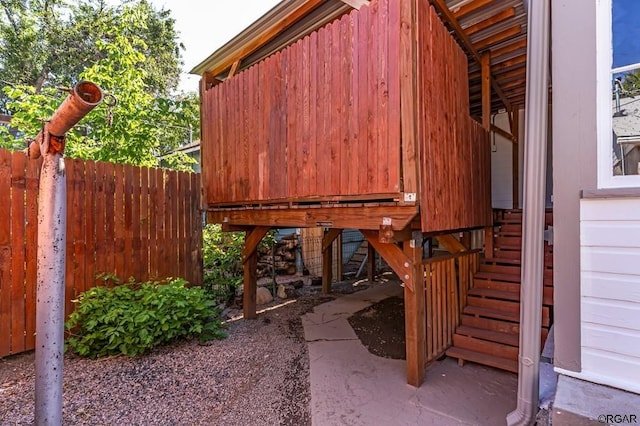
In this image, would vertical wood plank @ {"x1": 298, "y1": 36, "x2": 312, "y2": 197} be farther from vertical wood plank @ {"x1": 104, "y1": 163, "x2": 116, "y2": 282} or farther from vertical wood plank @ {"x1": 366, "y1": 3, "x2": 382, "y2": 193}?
vertical wood plank @ {"x1": 104, "y1": 163, "x2": 116, "y2": 282}

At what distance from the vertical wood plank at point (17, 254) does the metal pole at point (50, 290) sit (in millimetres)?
2012

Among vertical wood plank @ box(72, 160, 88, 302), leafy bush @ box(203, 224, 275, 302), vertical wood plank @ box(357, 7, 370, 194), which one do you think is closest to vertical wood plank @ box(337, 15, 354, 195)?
vertical wood plank @ box(357, 7, 370, 194)

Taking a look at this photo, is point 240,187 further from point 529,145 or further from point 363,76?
point 529,145

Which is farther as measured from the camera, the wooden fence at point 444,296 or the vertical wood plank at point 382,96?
the wooden fence at point 444,296

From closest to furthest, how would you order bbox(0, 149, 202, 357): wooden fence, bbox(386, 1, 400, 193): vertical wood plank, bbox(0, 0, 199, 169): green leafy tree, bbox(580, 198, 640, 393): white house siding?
1. bbox(580, 198, 640, 393): white house siding
2. bbox(386, 1, 400, 193): vertical wood plank
3. bbox(0, 149, 202, 357): wooden fence
4. bbox(0, 0, 199, 169): green leafy tree

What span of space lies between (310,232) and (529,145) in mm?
6267

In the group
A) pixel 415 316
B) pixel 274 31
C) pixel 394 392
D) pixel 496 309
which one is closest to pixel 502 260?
pixel 496 309

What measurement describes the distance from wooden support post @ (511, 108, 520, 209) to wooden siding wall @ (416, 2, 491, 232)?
1989 millimetres

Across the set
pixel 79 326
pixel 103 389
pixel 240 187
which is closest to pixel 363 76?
pixel 240 187

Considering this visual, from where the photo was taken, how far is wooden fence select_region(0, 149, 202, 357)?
3.23 metres

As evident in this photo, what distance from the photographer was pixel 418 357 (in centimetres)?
298

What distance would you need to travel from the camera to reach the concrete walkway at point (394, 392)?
2.53 metres

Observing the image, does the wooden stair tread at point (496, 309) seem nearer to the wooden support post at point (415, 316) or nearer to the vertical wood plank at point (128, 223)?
the wooden support post at point (415, 316)

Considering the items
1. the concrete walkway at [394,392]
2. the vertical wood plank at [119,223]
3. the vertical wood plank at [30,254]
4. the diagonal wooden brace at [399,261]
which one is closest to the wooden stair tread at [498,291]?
the concrete walkway at [394,392]
